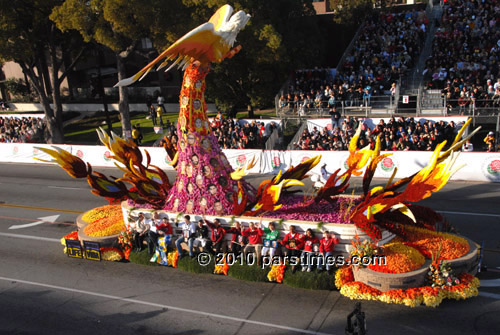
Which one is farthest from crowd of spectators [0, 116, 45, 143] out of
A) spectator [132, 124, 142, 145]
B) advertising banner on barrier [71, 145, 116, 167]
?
spectator [132, 124, 142, 145]

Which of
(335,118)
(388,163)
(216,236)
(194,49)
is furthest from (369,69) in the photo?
(216,236)

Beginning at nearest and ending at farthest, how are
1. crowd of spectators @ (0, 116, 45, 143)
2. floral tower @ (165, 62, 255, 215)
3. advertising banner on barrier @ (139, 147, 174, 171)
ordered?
floral tower @ (165, 62, 255, 215), advertising banner on barrier @ (139, 147, 174, 171), crowd of spectators @ (0, 116, 45, 143)

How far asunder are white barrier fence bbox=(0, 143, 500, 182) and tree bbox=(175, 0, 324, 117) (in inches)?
292

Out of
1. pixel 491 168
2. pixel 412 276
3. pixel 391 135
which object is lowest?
pixel 412 276

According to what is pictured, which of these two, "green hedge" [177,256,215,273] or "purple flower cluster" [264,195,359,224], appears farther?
"green hedge" [177,256,215,273]

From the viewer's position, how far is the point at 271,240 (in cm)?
1309

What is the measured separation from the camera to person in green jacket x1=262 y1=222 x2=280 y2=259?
42.5 ft

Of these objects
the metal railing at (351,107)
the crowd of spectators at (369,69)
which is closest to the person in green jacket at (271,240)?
the metal railing at (351,107)

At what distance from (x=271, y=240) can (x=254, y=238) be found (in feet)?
1.52

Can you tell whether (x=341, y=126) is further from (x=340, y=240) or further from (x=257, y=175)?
(x=340, y=240)

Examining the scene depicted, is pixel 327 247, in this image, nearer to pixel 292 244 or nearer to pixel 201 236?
pixel 292 244

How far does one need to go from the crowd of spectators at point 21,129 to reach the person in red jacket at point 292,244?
27374 mm

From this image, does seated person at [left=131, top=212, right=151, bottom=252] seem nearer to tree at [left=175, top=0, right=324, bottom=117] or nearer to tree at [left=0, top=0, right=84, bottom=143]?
tree at [left=175, top=0, right=324, bottom=117]

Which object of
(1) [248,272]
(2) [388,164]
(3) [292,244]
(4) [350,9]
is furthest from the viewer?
(4) [350,9]
